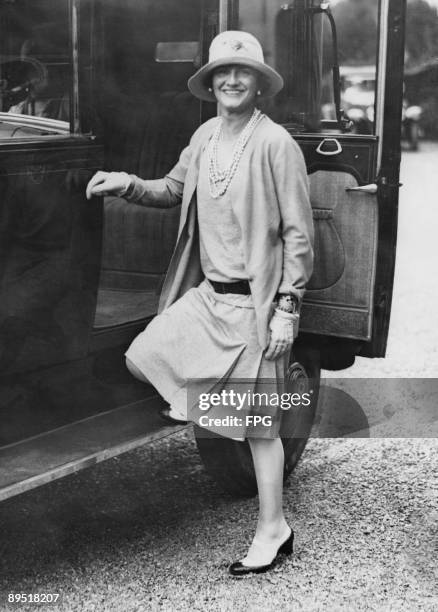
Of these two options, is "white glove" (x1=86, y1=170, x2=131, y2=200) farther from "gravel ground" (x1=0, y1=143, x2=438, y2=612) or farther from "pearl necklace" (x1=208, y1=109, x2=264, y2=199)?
"gravel ground" (x1=0, y1=143, x2=438, y2=612)

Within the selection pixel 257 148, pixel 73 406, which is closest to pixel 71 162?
pixel 257 148

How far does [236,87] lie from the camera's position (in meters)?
2.99

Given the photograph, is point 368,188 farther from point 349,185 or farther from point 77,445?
point 77,445

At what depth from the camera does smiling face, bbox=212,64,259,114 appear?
2.99 metres

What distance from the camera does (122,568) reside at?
3260 mm

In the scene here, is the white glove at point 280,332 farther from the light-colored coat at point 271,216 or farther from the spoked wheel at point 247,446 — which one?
the spoked wheel at point 247,446

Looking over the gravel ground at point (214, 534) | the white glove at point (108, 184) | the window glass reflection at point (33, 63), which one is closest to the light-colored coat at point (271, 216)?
the white glove at point (108, 184)

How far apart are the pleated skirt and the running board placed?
0.21 m

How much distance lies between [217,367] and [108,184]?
65 cm

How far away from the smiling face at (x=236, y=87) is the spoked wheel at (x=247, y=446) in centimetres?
112

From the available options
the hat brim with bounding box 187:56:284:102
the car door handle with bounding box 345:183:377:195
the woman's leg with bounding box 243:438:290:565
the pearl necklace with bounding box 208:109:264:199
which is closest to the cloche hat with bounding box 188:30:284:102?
the hat brim with bounding box 187:56:284:102

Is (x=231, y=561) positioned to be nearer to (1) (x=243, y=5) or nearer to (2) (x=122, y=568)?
(2) (x=122, y=568)

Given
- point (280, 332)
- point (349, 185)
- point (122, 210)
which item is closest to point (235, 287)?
point (280, 332)

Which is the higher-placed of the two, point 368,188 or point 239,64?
point 239,64
